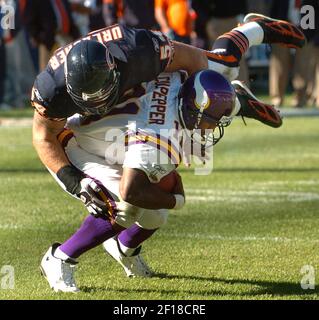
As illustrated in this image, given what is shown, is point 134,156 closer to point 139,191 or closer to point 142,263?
point 139,191

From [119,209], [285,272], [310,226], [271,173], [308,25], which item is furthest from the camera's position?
[308,25]

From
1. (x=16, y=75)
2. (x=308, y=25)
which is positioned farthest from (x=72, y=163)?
(x=16, y=75)

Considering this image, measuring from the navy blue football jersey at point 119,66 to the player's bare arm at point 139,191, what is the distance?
1.45ft

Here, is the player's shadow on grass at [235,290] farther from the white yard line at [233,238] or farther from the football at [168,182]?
the white yard line at [233,238]

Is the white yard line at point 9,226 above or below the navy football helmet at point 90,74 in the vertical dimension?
below

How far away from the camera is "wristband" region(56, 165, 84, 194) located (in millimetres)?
5152

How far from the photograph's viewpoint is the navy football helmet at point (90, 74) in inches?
191

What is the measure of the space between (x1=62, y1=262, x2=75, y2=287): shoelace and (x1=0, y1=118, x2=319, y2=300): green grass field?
81 mm

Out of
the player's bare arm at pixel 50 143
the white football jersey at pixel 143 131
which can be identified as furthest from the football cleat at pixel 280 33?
the player's bare arm at pixel 50 143

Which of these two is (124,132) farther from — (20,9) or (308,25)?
(20,9)

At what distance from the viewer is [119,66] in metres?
5.06

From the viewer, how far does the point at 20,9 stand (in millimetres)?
13727

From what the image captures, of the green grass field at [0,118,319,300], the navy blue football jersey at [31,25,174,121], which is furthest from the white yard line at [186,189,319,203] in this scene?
the navy blue football jersey at [31,25,174,121]

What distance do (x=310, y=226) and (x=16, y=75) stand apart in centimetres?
938
